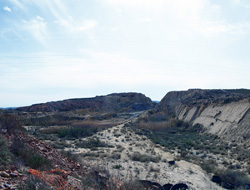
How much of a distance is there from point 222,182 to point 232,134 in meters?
14.0

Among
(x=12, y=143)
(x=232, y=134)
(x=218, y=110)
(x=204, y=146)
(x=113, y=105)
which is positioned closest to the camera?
(x=12, y=143)

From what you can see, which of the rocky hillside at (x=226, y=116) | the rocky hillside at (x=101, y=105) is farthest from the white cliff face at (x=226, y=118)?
the rocky hillside at (x=101, y=105)

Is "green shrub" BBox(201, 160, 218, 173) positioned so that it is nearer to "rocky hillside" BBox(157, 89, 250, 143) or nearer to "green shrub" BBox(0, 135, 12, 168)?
"rocky hillside" BBox(157, 89, 250, 143)

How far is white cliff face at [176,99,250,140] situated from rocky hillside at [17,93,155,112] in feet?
147

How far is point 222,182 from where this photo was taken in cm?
1176

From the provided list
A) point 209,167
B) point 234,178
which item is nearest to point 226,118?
point 209,167

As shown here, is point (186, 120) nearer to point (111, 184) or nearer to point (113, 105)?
point (111, 184)

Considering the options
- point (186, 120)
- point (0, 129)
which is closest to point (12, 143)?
point (0, 129)

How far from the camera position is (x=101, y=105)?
299 feet

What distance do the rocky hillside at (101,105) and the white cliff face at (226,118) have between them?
1763 inches

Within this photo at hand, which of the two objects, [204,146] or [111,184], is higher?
[111,184]

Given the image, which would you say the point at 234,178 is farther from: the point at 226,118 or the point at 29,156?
the point at 226,118

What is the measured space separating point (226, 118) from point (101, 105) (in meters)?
65.9

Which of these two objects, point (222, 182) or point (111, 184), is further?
point (222, 182)
